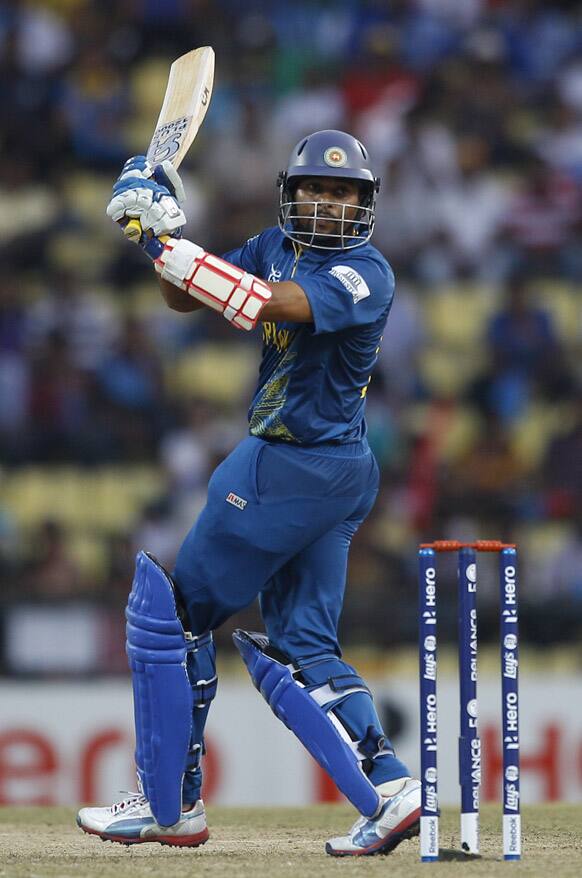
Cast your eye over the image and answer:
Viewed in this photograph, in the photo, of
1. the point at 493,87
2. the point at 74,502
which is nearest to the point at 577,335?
the point at 493,87

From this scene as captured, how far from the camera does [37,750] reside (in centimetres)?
→ 738

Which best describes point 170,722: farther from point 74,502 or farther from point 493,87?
point 493,87

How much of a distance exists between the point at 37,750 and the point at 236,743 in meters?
0.92

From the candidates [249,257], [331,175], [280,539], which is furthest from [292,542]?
[331,175]

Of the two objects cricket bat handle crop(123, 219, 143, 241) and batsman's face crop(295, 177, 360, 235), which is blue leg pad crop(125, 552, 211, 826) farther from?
batsman's face crop(295, 177, 360, 235)

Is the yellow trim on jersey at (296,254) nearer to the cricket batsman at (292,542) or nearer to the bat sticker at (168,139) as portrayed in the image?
the cricket batsman at (292,542)

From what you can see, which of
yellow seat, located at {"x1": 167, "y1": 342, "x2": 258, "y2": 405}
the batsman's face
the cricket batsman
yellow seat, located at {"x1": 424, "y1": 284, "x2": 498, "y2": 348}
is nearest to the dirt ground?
the cricket batsman

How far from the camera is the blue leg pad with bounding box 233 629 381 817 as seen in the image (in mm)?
4055

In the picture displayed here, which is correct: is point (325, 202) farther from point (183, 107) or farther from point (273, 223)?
point (273, 223)

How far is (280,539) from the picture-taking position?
412 cm

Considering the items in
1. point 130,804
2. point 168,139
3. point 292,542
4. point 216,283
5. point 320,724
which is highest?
point 168,139

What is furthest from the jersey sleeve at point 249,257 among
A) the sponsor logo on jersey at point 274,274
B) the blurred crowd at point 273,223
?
the blurred crowd at point 273,223

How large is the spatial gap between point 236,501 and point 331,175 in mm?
894

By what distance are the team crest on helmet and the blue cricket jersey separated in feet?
0.75
